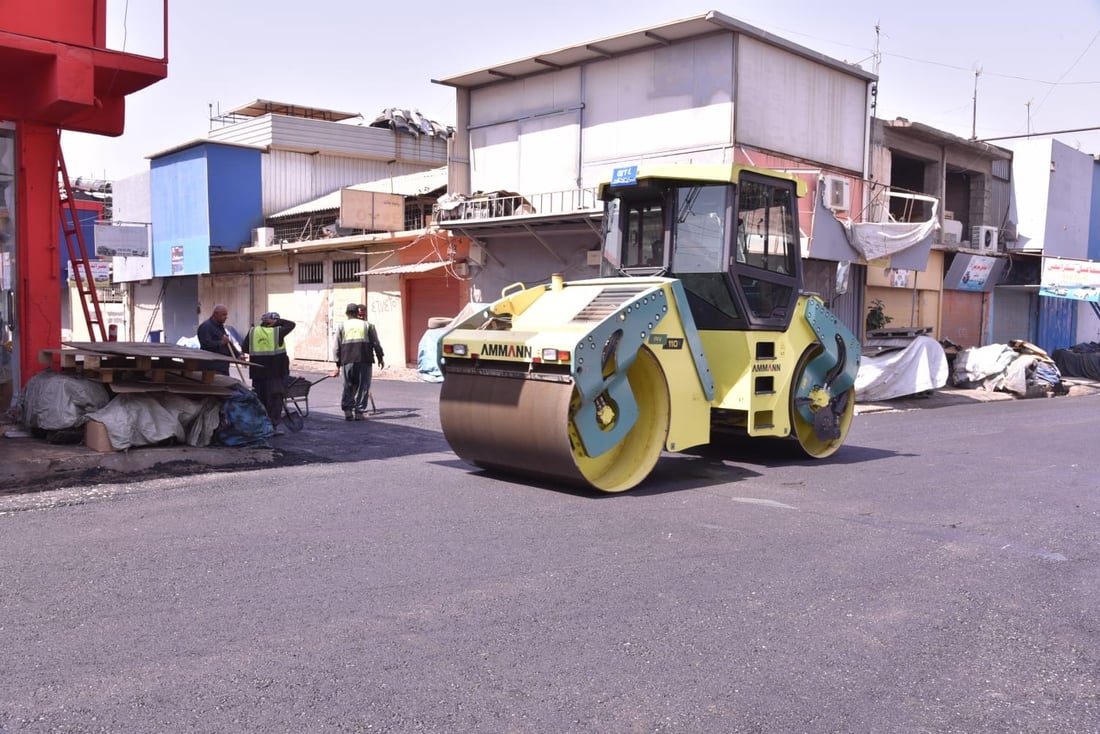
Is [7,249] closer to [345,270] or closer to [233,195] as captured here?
[345,270]

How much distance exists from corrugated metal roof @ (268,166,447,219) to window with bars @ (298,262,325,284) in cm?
175

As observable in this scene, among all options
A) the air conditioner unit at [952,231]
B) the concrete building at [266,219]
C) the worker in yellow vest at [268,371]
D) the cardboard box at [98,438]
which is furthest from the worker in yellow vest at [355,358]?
the air conditioner unit at [952,231]

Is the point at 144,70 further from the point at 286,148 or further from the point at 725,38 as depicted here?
the point at 286,148

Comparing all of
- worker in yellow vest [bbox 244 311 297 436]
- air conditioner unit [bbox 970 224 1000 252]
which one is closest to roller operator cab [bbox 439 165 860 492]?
worker in yellow vest [bbox 244 311 297 436]

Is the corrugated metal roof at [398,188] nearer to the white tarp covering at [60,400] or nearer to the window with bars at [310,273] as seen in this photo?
the window with bars at [310,273]

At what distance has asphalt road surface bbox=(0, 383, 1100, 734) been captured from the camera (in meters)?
3.71

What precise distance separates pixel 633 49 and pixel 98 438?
13.7m

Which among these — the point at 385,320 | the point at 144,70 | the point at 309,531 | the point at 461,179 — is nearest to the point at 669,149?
the point at 461,179

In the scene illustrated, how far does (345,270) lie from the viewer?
25.9 meters

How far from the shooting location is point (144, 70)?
911cm

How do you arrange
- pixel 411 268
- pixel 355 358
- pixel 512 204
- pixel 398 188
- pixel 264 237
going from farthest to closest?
pixel 264 237 → pixel 398 188 → pixel 411 268 → pixel 512 204 → pixel 355 358

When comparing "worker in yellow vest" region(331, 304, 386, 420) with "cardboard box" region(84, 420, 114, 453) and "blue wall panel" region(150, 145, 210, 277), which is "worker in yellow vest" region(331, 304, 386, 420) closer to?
"cardboard box" region(84, 420, 114, 453)

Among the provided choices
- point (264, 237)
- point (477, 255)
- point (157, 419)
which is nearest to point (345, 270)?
point (264, 237)

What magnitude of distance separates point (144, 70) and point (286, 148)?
22719 millimetres
